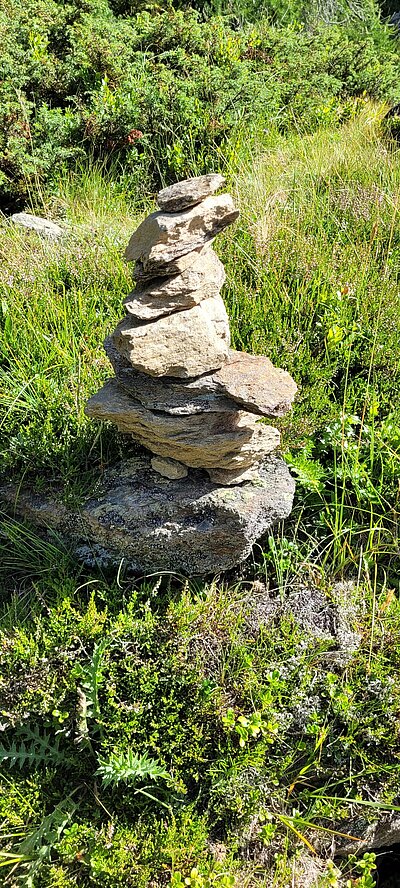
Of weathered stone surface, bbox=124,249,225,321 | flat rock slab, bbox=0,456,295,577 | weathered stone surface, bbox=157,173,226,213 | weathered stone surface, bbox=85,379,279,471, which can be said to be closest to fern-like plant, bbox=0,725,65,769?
flat rock slab, bbox=0,456,295,577

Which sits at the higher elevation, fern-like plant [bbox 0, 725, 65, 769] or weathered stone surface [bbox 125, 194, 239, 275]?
weathered stone surface [bbox 125, 194, 239, 275]

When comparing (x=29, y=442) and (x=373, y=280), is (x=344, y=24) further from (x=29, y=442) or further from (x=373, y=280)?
(x=29, y=442)

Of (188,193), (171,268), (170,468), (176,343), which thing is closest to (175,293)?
(171,268)

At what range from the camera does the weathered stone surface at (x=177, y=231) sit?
2770 mm

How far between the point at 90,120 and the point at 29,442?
423 cm

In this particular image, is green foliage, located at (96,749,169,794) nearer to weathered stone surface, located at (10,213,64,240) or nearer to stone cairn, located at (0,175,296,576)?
stone cairn, located at (0,175,296,576)

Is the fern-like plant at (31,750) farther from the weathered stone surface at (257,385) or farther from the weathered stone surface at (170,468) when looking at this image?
the weathered stone surface at (257,385)

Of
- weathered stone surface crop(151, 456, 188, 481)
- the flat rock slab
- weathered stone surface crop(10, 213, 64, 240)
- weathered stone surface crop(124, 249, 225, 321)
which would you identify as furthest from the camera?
weathered stone surface crop(10, 213, 64, 240)

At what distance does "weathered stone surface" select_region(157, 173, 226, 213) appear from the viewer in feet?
9.05

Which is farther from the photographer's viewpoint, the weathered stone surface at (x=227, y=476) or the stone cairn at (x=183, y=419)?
the weathered stone surface at (x=227, y=476)

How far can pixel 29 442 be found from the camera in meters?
3.63

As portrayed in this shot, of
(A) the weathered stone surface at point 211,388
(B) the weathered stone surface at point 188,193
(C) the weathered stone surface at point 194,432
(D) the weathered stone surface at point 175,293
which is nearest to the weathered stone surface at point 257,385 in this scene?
(A) the weathered stone surface at point 211,388

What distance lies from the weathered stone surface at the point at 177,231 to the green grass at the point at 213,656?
3.64 feet

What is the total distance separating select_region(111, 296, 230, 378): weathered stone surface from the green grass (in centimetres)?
83
